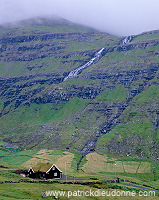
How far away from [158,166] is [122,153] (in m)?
33.7

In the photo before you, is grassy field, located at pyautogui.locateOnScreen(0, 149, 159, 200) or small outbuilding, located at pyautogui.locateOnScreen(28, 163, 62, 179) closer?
small outbuilding, located at pyautogui.locateOnScreen(28, 163, 62, 179)

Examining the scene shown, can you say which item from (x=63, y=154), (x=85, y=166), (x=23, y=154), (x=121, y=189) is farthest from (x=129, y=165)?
(x=121, y=189)

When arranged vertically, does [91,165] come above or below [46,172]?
above

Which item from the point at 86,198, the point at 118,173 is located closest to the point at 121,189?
the point at 86,198

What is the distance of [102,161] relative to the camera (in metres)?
177

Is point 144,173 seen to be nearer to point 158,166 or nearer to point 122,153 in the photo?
point 158,166

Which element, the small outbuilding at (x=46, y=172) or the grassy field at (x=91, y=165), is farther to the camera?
the grassy field at (x=91, y=165)

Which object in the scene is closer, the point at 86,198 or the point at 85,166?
the point at 86,198

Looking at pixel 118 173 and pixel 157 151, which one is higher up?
pixel 157 151

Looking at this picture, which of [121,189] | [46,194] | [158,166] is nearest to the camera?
[46,194]

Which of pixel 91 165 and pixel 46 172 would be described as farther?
pixel 91 165

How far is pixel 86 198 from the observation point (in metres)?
65.9

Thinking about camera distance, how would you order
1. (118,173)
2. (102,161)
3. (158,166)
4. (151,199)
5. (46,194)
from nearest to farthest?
1. (46,194)
2. (151,199)
3. (118,173)
4. (158,166)
5. (102,161)

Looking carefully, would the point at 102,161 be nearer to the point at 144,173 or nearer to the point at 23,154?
the point at 144,173
